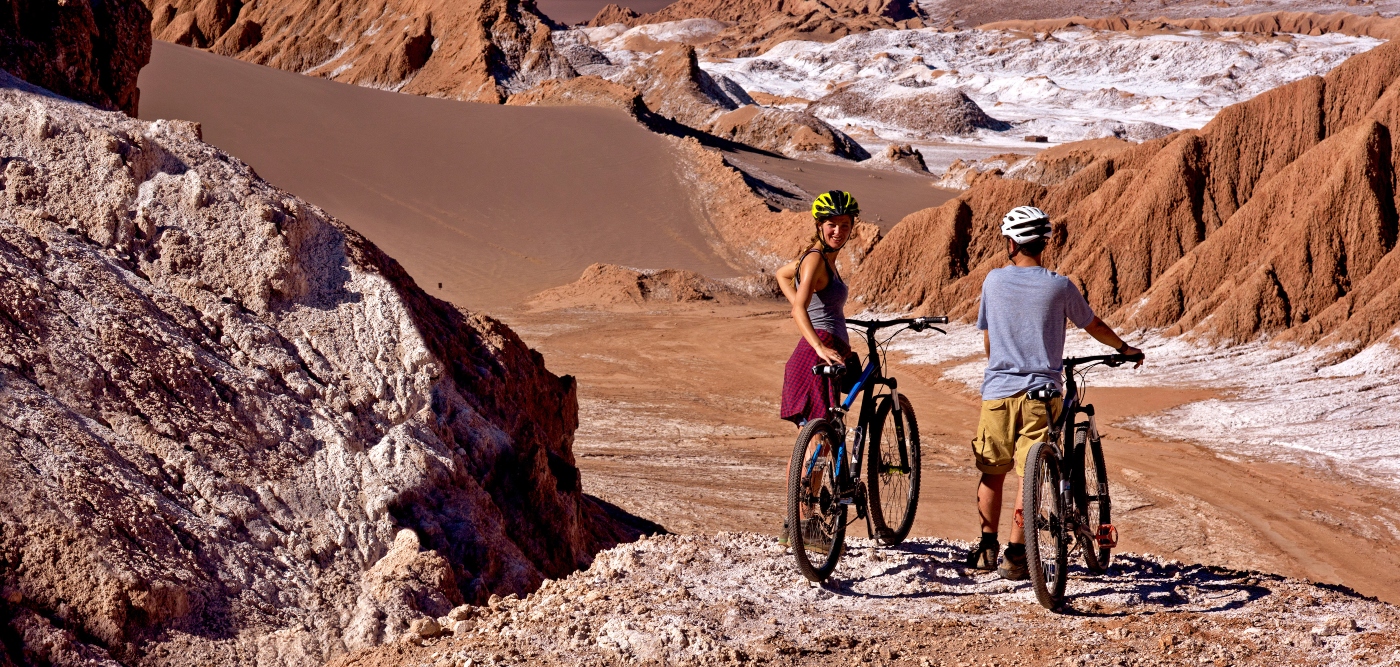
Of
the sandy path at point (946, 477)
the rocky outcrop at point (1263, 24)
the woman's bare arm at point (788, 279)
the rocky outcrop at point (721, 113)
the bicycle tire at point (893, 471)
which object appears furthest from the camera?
the rocky outcrop at point (1263, 24)

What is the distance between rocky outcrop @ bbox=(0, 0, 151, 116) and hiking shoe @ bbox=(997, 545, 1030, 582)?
6.90 meters

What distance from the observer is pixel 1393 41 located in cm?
1884

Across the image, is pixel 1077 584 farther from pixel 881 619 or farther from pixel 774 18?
pixel 774 18

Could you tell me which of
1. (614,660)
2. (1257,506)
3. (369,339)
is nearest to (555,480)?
(369,339)

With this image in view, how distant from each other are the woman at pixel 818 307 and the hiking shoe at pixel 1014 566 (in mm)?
930

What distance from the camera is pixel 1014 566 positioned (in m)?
4.45

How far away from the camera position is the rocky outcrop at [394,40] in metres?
48.6

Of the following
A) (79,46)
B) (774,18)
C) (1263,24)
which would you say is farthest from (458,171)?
(1263,24)

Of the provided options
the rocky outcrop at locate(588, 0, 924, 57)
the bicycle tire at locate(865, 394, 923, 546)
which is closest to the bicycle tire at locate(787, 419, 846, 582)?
the bicycle tire at locate(865, 394, 923, 546)

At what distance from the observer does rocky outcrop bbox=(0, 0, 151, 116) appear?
774 cm

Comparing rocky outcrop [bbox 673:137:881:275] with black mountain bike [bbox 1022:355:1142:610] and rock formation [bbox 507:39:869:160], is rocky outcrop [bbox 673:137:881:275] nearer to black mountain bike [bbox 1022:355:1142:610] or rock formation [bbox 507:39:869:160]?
rock formation [bbox 507:39:869:160]

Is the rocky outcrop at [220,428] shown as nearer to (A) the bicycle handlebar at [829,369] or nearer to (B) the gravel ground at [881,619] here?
(B) the gravel ground at [881,619]

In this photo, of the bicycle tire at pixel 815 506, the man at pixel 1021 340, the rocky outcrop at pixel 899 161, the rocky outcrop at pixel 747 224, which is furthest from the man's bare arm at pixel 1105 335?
the rocky outcrop at pixel 899 161

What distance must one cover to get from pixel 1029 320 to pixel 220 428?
3.59 metres
